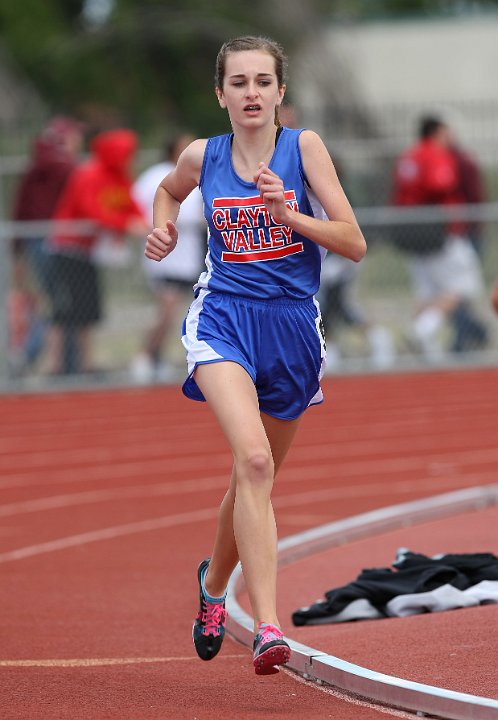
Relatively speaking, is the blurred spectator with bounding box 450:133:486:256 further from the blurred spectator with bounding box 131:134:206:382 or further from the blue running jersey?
the blue running jersey

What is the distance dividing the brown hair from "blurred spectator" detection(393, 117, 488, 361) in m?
11.0

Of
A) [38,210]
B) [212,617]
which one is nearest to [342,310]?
[38,210]

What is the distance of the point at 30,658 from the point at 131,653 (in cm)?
38

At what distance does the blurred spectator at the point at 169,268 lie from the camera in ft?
50.2

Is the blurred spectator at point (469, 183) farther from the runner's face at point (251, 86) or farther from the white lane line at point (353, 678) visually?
the runner's face at point (251, 86)

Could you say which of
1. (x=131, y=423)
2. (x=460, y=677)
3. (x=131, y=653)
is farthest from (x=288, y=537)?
(x=131, y=423)

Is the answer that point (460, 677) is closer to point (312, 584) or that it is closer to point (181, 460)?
point (312, 584)

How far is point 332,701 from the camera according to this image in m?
5.07

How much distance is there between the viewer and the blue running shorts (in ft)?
17.8

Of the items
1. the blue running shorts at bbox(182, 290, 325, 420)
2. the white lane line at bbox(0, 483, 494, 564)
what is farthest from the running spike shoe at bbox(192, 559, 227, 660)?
the white lane line at bbox(0, 483, 494, 564)

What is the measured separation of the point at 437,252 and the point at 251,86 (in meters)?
11.4

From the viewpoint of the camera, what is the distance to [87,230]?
15.6 meters

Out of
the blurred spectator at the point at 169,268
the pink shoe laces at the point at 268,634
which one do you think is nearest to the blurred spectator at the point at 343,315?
the blurred spectator at the point at 169,268

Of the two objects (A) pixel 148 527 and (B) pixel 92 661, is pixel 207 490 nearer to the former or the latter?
(A) pixel 148 527
